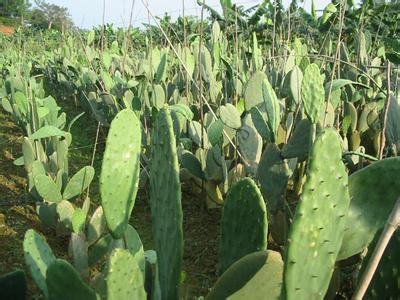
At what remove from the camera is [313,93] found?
116 centimetres

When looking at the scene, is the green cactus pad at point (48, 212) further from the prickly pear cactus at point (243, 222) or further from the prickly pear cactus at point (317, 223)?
the prickly pear cactus at point (317, 223)

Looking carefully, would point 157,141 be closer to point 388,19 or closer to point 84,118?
point 84,118

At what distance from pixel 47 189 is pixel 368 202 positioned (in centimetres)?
120

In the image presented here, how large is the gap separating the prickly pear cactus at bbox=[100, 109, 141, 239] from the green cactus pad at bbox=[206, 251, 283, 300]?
19 centimetres

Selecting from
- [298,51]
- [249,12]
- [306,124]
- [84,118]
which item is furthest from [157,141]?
[249,12]

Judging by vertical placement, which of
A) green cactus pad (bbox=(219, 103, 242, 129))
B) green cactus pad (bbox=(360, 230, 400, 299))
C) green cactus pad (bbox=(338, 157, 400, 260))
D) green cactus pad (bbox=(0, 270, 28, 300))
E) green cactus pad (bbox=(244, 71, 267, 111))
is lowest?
green cactus pad (bbox=(0, 270, 28, 300))

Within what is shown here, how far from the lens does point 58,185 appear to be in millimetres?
1788

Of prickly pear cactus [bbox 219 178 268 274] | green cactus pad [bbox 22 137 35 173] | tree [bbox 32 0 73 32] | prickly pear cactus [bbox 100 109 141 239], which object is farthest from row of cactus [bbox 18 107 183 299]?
tree [bbox 32 0 73 32]

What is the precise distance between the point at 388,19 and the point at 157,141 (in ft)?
22.1

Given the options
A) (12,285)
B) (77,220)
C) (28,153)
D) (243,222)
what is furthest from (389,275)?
(28,153)

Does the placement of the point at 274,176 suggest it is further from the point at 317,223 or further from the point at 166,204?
the point at 317,223

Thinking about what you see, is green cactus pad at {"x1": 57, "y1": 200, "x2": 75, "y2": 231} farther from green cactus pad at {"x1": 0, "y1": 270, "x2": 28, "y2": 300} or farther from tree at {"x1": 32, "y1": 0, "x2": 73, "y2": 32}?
tree at {"x1": 32, "y1": 0, "x2": 73, "y2": 32}

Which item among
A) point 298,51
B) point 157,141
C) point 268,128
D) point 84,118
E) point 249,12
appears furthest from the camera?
point 249,12

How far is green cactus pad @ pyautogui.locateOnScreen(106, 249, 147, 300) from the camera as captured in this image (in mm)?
615
